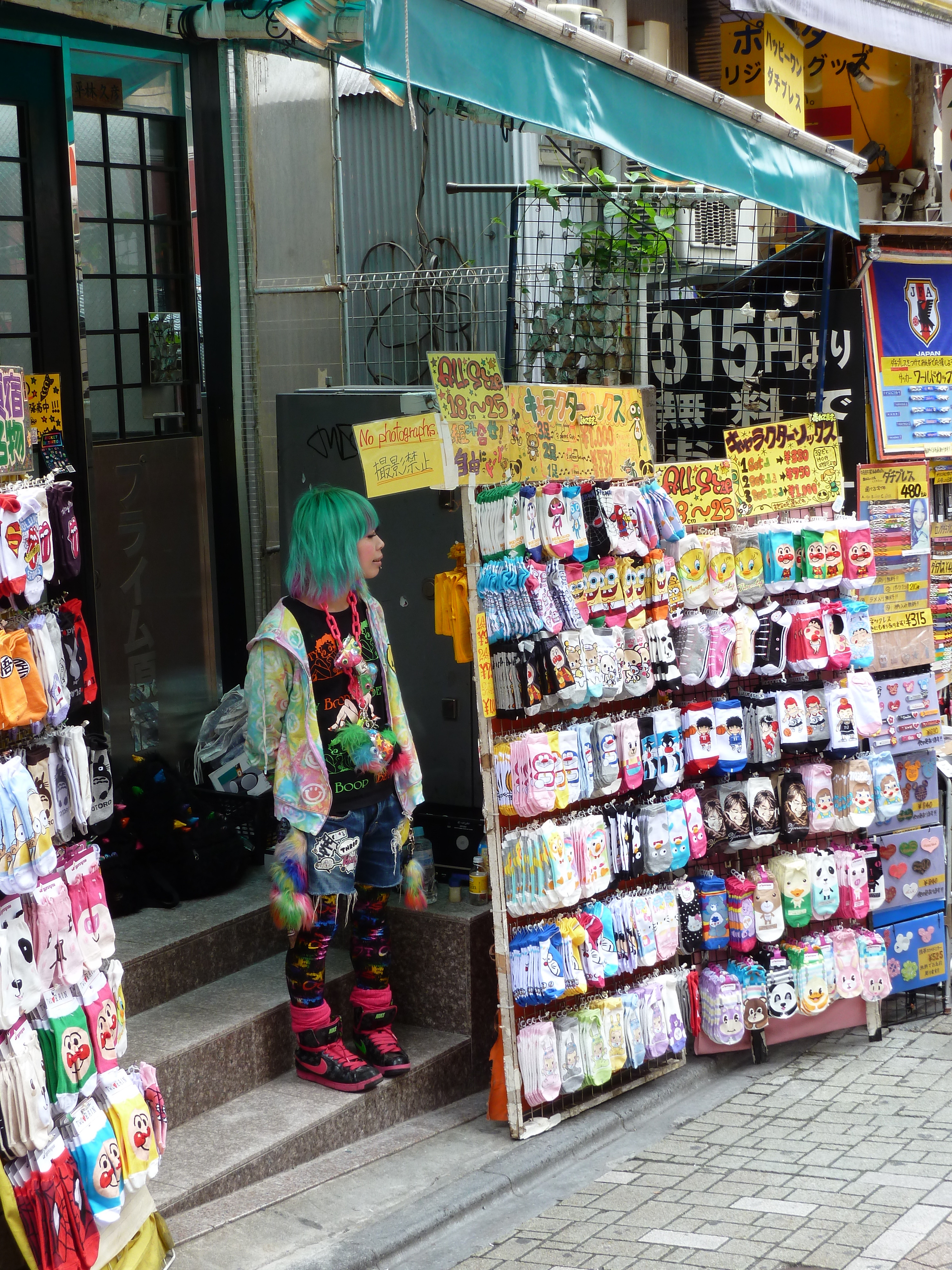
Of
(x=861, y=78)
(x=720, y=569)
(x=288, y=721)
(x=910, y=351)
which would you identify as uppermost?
(x=861, y=78)

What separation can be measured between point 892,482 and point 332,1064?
341cm

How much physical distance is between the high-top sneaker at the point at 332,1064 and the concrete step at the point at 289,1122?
0.11 ft

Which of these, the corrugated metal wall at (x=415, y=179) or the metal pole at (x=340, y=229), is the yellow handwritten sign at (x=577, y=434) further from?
the corrugated metal wall at (x=415, y=179)

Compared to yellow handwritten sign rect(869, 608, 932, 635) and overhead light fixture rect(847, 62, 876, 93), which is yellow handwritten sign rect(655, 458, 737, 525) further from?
overhead light fixture rect(847, 62, 876, 93)

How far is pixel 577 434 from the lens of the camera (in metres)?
5.29

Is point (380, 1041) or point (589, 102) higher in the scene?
point (589, 102)

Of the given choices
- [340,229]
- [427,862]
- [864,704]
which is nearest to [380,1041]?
[427,862]

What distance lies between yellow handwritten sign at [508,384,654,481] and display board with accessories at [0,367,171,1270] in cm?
173

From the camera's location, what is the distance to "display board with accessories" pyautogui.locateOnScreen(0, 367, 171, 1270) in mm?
3592

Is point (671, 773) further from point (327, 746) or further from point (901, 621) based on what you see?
point (901, 621)

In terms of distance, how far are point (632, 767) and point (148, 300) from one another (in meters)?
3.01

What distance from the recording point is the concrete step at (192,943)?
5199mm

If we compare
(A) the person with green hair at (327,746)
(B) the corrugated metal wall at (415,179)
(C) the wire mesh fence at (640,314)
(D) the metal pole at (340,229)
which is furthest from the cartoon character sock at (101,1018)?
(B) the corrugated metal wall at (415,179)

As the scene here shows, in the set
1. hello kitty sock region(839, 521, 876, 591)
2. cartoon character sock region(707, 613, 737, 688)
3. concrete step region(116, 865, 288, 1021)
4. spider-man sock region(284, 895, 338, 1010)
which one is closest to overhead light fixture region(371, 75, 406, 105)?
cartoon character sock region(707, 613, 737, 688)
